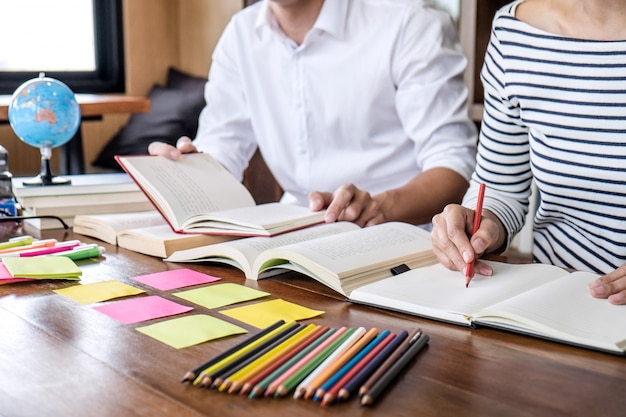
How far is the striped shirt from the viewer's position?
48.3 inches

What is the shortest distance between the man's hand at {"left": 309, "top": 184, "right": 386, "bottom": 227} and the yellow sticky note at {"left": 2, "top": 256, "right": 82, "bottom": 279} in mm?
436

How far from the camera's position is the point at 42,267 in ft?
3.70

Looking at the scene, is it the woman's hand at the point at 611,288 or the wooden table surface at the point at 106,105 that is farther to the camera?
the wooden table surface at the point at 106,105

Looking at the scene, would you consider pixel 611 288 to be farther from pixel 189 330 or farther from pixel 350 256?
pixel 189 330

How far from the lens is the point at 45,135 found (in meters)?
1.71

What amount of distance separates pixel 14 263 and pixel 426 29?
1.05 meters

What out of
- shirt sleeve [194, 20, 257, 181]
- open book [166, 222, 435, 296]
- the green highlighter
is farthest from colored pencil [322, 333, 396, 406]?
shirt sleeve [194, 20, 257, 181]

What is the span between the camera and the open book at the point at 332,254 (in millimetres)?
1062

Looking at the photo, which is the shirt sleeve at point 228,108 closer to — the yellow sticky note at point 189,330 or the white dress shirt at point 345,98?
the white dress shirt at point 345,98

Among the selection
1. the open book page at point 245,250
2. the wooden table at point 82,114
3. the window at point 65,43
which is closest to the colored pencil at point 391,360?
the open book page at point 245,250

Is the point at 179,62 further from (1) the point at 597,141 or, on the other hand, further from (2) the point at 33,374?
(2) the point at 33,374

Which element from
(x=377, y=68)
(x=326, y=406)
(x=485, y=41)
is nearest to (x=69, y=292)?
(x=326, y=406)

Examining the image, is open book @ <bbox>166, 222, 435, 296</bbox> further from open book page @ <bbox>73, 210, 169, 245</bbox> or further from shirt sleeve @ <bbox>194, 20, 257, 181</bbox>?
shirt sleeve @ <bbox>194, 20, 257, 181</bbox>

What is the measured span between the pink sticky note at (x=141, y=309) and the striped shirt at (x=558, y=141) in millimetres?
565
